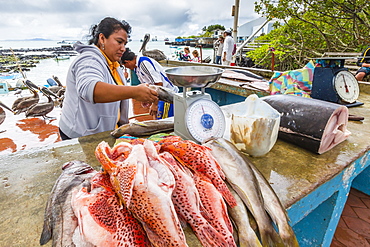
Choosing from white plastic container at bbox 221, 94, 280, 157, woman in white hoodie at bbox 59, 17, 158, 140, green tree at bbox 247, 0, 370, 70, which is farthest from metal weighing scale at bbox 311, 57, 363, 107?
green tree at bbox 247, 0, 370, 70

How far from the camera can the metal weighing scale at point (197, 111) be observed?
5.18 ft

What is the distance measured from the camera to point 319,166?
1.64 m

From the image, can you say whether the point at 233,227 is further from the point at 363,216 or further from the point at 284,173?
the point at 363,216

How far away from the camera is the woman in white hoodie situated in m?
1.93

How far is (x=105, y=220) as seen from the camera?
90cm

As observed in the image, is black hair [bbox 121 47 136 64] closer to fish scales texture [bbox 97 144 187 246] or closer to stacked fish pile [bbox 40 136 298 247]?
stacked fish pile [bbox 40 136 298 247]

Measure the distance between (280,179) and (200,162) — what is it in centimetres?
66

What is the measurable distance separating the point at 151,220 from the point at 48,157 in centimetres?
127

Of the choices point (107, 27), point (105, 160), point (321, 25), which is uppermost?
point (321, 25)

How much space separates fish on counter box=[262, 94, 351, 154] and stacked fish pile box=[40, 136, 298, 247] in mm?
828

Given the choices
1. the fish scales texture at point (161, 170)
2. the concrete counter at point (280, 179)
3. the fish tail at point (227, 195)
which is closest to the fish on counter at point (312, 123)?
the concrete counter at point (280, 179)

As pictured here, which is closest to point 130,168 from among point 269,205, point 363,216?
point 269,205

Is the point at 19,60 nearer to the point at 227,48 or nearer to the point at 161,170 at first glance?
the point at 227,48

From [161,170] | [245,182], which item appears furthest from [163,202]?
[245,182]
